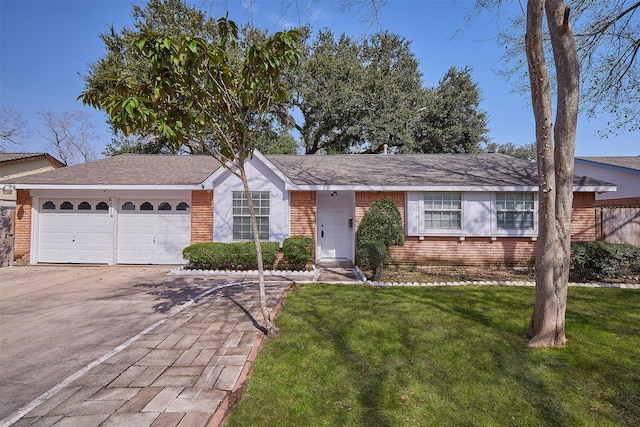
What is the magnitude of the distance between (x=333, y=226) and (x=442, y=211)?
4.10 meters

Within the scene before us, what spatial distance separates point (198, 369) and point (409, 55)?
28940 mm

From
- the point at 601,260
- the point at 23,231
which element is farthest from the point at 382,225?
the point at 23,231

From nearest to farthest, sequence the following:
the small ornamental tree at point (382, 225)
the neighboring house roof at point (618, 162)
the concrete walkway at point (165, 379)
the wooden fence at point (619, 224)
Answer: the concrete walkway at point (165, 379) < the small ornamental tree at point (382, 225) < the wooden fence at point (619, 224) < the neighboring house roof at point (618, 162)

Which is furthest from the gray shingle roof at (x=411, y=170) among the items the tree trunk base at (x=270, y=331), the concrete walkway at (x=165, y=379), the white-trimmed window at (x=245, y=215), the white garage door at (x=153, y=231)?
the concrete walkway at (x=165, y=379)

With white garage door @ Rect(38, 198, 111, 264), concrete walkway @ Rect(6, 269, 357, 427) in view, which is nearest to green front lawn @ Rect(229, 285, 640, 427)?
concrete walkway @ Rect(6, 269, 357, 427)

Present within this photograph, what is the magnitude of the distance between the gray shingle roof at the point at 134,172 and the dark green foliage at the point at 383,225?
6.07 m

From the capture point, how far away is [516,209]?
10.4 meters

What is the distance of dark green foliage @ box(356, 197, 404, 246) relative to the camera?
9754 millimetres

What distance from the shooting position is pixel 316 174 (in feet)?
38.2

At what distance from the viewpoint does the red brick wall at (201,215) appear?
10781 mm

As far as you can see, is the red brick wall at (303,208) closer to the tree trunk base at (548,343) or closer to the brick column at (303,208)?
the brick column at (303,208)

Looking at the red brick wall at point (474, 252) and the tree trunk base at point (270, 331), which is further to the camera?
the red brick wall at point (474, 252)

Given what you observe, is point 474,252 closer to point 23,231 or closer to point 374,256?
point 374,256

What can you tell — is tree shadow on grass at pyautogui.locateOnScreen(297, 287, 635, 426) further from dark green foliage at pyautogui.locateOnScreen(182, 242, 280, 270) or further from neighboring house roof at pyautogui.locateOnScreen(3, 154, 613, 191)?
neighboring house roof at pyautogui.locateOnScreen(3, 154, 613, 191)
